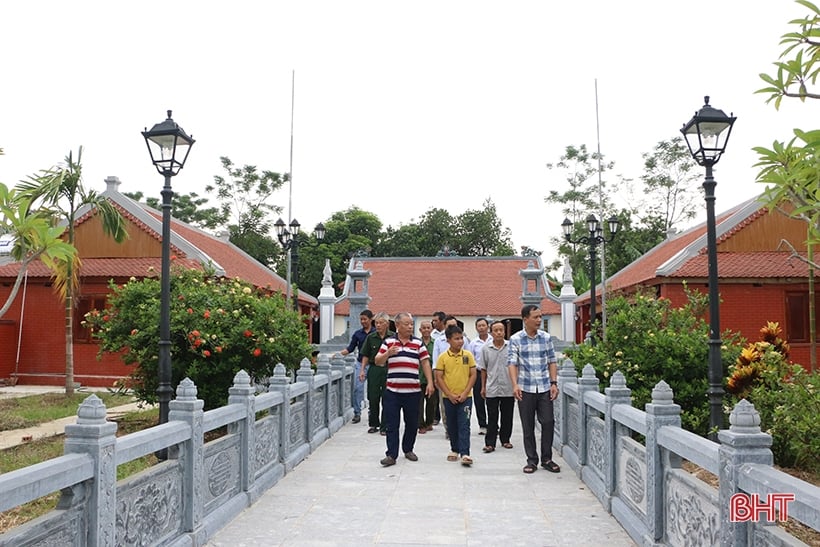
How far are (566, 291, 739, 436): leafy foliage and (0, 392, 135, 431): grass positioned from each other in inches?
276

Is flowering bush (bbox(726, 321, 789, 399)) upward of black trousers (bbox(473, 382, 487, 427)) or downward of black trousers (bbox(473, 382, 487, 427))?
upward

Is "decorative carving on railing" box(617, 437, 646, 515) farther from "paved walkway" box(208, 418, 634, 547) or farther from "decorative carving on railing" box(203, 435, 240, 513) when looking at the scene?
"decorative carving on railing" box(203, 435, 240, 513)

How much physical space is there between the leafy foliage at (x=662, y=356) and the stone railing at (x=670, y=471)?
0.78 meters

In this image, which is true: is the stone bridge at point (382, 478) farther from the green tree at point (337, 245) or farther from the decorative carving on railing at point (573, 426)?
the green tree at point (337, 245)

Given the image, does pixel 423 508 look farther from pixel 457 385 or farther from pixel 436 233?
pixel 436 233

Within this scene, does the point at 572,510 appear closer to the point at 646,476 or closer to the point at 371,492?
the point at 646,476

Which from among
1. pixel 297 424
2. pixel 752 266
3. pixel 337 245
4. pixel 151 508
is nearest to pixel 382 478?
pixel 297 424

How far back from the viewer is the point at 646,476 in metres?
5.12

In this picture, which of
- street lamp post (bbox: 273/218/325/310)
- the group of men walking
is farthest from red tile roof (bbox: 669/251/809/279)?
the group of men walking

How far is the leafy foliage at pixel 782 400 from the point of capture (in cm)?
652

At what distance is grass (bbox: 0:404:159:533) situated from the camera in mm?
6285

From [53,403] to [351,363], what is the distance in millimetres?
6496

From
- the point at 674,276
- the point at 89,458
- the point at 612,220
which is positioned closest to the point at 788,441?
the point at 89,458

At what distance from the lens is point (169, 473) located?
4793 millimetres
